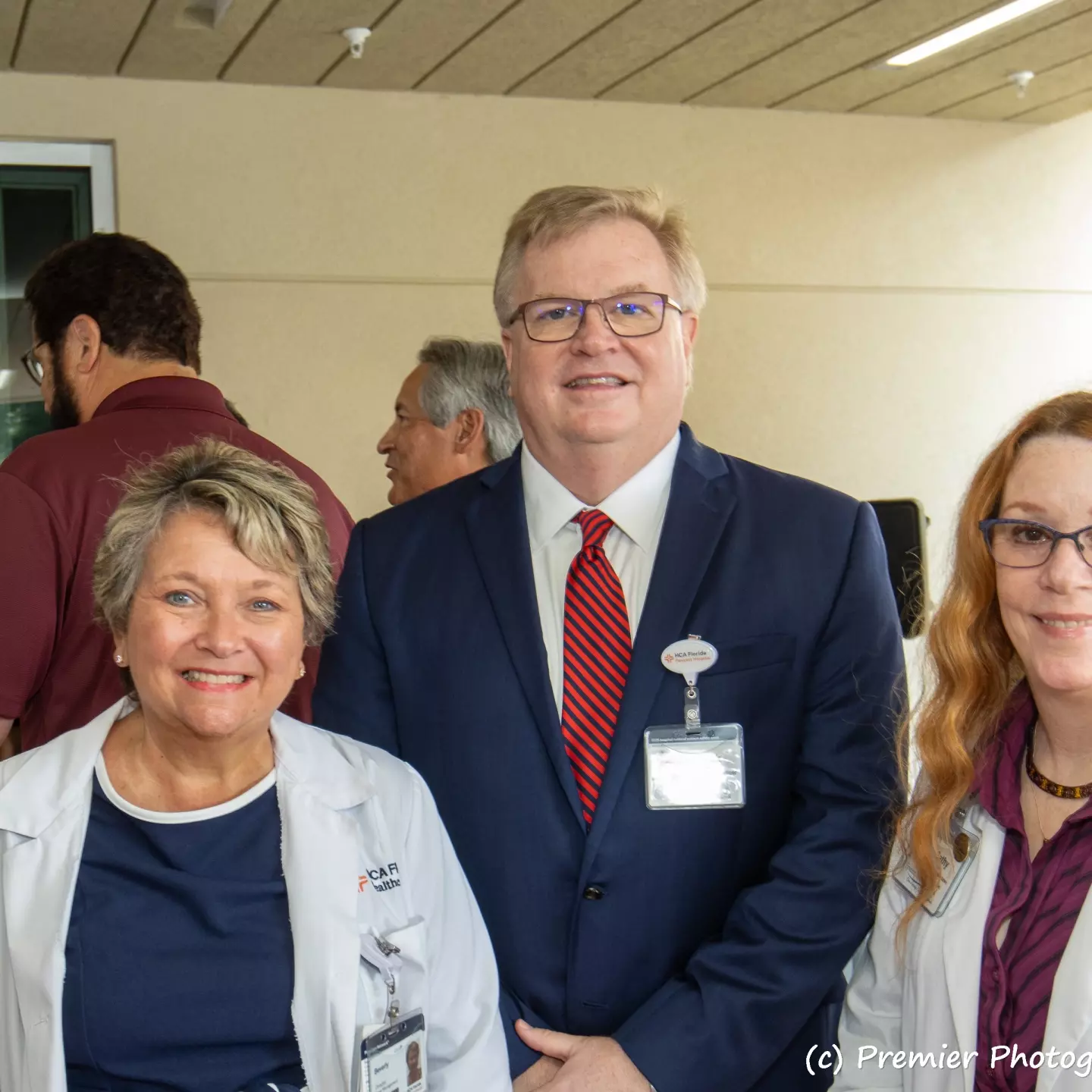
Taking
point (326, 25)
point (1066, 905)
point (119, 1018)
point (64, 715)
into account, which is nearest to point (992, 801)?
point (1066, 905)

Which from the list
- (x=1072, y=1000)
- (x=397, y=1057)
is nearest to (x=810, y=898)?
(x=1072, y=1000)

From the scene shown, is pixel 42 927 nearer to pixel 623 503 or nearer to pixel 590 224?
pixel 623 503

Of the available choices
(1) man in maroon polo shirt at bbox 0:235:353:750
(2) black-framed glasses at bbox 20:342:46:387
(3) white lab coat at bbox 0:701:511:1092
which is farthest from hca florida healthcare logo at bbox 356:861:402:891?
(2) black-framed glasses at bbox 20:342:46:387

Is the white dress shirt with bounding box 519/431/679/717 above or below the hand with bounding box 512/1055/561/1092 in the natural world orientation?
above

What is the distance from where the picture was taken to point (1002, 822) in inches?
73.6

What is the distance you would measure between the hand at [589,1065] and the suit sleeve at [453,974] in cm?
7

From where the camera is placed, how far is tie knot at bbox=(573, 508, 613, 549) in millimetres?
2158

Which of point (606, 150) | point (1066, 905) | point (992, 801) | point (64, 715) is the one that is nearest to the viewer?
point (1066, 905)

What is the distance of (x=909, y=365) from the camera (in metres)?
6.07

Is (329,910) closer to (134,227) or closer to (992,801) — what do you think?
(992,801)

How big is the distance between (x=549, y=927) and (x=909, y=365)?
4.53m

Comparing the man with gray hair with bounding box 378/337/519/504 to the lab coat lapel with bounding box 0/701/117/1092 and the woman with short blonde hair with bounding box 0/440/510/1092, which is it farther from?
the lab coat lapel with bounding box 0/701/117/1092

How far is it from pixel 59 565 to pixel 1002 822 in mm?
1695

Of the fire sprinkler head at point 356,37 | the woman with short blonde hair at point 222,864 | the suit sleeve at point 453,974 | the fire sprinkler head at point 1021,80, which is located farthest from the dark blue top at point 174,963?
the fire sprinkler head at point 1021,80
